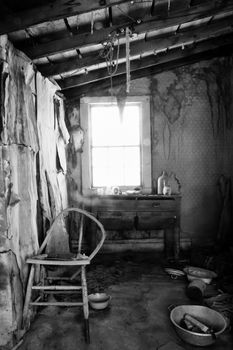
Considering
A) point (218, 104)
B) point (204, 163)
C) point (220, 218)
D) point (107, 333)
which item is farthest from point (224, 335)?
point (218, 104)

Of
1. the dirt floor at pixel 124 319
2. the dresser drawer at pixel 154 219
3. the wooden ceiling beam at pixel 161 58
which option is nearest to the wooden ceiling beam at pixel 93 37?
the wooden ceiling beam at pixel 161 58

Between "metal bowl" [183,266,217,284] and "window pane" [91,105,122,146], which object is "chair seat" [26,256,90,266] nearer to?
"metal bowl" [183,266,217,284]

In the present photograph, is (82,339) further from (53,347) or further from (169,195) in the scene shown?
(169,195)

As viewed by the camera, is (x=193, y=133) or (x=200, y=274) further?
(x=193, y=133)

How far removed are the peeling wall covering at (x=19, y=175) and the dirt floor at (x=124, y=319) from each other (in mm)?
424

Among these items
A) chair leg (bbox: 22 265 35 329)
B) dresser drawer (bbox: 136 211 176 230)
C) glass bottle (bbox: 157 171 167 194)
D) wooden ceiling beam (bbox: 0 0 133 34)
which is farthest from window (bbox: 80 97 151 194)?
wooden ceiling beam (bbox: 0 0 133 34)

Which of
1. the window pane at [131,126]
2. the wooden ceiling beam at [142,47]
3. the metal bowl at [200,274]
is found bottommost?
the metal bowl at [200,274]

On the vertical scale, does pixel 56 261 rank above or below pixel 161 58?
below

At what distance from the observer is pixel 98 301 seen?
325 centimetres

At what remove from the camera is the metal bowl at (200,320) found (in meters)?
2.44

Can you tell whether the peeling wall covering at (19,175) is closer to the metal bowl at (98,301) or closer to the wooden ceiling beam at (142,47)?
the wooden ceiling beam at (142,47)

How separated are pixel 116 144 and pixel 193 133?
1.45m

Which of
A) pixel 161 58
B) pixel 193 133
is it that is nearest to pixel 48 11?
pixel 161 58

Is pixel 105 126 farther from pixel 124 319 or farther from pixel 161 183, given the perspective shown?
pixel 124 319
